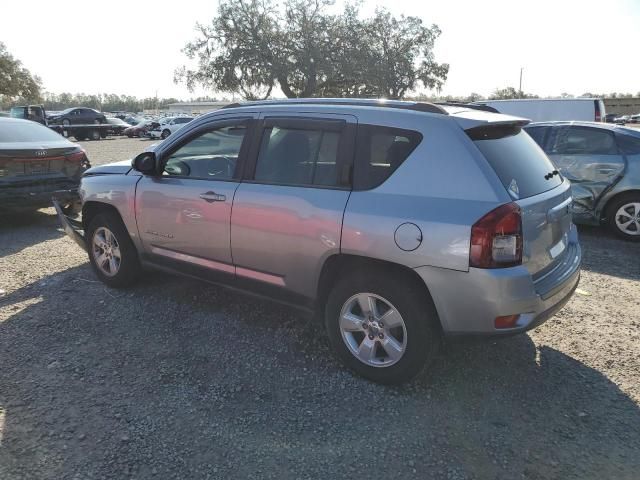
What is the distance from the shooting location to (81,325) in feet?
13.7

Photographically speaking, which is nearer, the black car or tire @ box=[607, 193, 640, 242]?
tire @ box=[607, 193, 640, 242]

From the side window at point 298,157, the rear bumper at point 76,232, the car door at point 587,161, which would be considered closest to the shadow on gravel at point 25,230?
the rear bumper at point 76,232

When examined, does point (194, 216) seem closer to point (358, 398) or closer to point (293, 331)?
point (293, 331)

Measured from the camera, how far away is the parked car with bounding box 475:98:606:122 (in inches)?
508

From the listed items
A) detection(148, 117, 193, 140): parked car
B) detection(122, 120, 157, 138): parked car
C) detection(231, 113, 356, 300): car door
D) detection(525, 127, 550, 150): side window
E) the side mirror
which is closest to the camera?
detection(231, 113, 356, 300): car door

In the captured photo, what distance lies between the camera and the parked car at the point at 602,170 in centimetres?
680

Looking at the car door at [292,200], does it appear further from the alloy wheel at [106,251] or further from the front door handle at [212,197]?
the alloy wheel at [106,251]

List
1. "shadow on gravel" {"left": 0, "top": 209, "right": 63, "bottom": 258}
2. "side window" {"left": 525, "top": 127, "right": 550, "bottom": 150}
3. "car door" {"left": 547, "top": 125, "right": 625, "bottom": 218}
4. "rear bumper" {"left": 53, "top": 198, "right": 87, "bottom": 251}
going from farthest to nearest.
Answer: "side window" {"left": 525, "top": 127, "right": 550, "bottom": 150}, "car door" {"left": 547, "top": 125, "right": 625, "bottom": 218}, "shadow on gravel" {"left": 0, "top": 209, "right": 63, "bottom": 258}, "rear bumper" {"left": 53, "top": 198, "right": 87, "bottom": 251}

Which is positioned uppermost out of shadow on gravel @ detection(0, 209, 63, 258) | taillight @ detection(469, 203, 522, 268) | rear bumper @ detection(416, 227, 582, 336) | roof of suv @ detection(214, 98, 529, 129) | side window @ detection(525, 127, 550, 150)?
roof of suv @ detection(214, 98, 529, 129)

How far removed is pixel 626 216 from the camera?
6859 mm

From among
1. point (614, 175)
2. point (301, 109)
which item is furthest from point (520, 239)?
point (614, 175)

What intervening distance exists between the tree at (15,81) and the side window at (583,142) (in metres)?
61.7

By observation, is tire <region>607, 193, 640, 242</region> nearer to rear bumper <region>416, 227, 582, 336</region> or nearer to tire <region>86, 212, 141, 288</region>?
rear bumper <region>416, 227, 582, 336</region>

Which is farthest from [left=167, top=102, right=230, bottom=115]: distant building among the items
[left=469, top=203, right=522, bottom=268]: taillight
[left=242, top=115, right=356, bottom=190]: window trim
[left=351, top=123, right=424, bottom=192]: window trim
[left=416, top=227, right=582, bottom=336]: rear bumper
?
[left=469, top=203, right=522, bottom=268]: taillight
